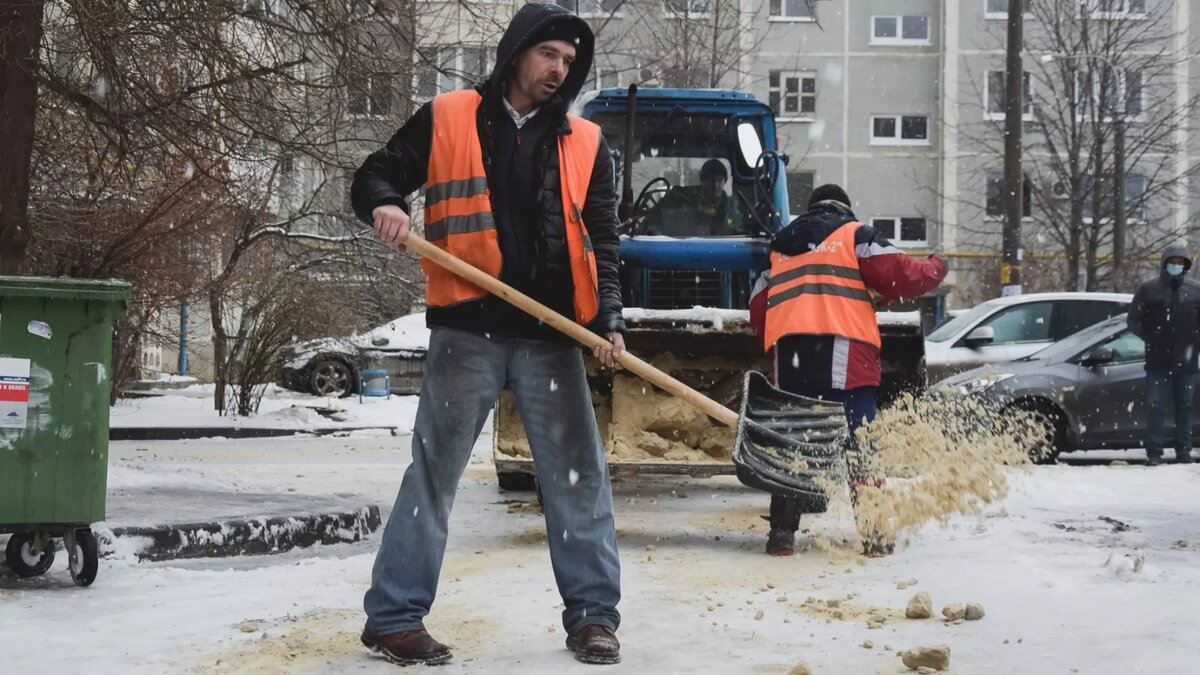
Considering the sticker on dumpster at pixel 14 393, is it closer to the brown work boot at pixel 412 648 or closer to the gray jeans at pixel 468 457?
the gray jeans at pixel 468 457

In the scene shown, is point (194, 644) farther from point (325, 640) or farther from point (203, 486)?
point (203, 486)

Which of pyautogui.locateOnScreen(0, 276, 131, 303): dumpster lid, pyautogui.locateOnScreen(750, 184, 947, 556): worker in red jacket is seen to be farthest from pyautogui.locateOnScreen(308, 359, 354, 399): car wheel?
pyautogui.locateOnScreen(0, 276, 131, 303): dumpster lid

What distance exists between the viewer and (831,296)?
23.8 feet

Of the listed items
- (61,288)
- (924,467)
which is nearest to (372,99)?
(61,288)

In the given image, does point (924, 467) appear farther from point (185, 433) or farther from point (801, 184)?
point (801, 184)

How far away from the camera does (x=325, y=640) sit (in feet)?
16.0

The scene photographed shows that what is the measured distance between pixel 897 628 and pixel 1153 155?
40.4 metres

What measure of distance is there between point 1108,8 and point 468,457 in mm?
24969

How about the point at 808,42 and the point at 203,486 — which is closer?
the point at 203,486

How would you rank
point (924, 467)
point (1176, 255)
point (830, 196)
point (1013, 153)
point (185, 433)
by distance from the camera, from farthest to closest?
1. point (1013, 153)
2. point (185, 433)
3. point (1176, 255)
4. point (830, 196)
5. point (924, 467)

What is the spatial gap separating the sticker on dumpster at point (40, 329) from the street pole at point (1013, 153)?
49.4ft

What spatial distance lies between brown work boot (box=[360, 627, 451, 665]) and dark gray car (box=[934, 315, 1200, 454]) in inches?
366

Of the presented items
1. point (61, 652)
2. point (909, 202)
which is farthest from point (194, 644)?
point (909, 202)

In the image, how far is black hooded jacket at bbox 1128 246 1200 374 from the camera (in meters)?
12.7
